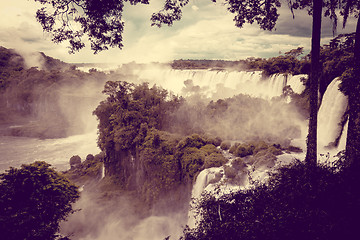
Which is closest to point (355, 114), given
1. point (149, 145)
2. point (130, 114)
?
point (149, 145)

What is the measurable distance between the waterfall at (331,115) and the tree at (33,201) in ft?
70.9

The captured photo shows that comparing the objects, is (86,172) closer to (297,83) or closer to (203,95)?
(203,95)

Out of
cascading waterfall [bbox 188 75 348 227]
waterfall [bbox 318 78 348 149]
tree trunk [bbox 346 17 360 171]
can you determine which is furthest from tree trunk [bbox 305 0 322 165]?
waterfall [bbox 318 78 348 149]

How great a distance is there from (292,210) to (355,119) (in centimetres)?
449

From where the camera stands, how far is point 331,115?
21000 mm

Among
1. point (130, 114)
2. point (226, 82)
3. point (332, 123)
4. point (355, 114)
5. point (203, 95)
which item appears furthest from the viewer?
point (203, 95)

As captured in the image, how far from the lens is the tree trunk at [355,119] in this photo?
785 centimetres

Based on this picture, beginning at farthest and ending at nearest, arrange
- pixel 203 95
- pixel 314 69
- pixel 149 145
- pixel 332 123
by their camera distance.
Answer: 1. pixel 203 95
2. pixel 149 145
3. pixel 332 123
4. pixel 314 69

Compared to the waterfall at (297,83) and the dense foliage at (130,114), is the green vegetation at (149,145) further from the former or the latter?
the waterfall at (297,83)

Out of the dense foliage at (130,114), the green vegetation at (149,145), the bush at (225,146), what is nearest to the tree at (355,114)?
the green vegetation at (149,145)

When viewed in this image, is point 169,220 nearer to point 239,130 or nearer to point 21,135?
point 239,130

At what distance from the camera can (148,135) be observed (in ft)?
81.9

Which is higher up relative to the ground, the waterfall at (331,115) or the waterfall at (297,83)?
the waterfall at (297,83)

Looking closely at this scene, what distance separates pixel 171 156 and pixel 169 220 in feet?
19.4
